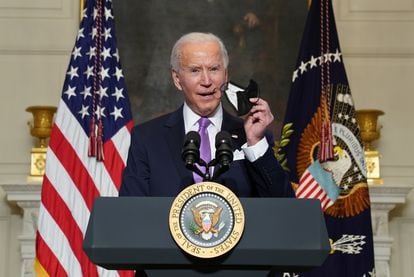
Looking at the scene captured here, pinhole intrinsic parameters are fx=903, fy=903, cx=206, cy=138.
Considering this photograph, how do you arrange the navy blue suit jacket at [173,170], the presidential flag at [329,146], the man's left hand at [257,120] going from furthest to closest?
the presidential flag at [329,146]
the navy blue suit jacket at [173,170]
the man's left hand at [257,120]

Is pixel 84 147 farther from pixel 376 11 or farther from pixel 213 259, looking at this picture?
pixel 213 259

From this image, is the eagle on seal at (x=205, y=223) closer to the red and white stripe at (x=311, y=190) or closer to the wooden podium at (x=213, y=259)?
the wooden podium at (x=213, y=259)

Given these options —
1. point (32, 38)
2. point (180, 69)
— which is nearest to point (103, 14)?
point (32, 38)

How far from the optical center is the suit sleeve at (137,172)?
117 inches

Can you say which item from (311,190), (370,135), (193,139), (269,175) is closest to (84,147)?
(311,190)

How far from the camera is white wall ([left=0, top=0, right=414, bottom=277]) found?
7127mm

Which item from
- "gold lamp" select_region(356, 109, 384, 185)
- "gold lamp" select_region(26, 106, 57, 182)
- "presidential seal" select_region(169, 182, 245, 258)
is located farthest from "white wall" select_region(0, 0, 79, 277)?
"presidential seal" select_region(169, 182, 245, 258)

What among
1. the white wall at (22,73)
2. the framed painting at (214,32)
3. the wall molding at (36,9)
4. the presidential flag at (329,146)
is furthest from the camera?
the wall molding at (36,9)

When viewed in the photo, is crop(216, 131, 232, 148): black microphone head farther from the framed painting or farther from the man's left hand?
the framed painting

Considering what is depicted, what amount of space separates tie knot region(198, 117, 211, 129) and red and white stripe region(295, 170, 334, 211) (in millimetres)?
3285

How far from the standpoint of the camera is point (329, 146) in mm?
6289

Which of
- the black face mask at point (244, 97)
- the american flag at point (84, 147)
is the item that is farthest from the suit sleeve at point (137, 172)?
the american flag at point (84, 147)

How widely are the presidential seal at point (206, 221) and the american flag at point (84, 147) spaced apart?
142 inches

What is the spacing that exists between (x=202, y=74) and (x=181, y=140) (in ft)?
0.85
